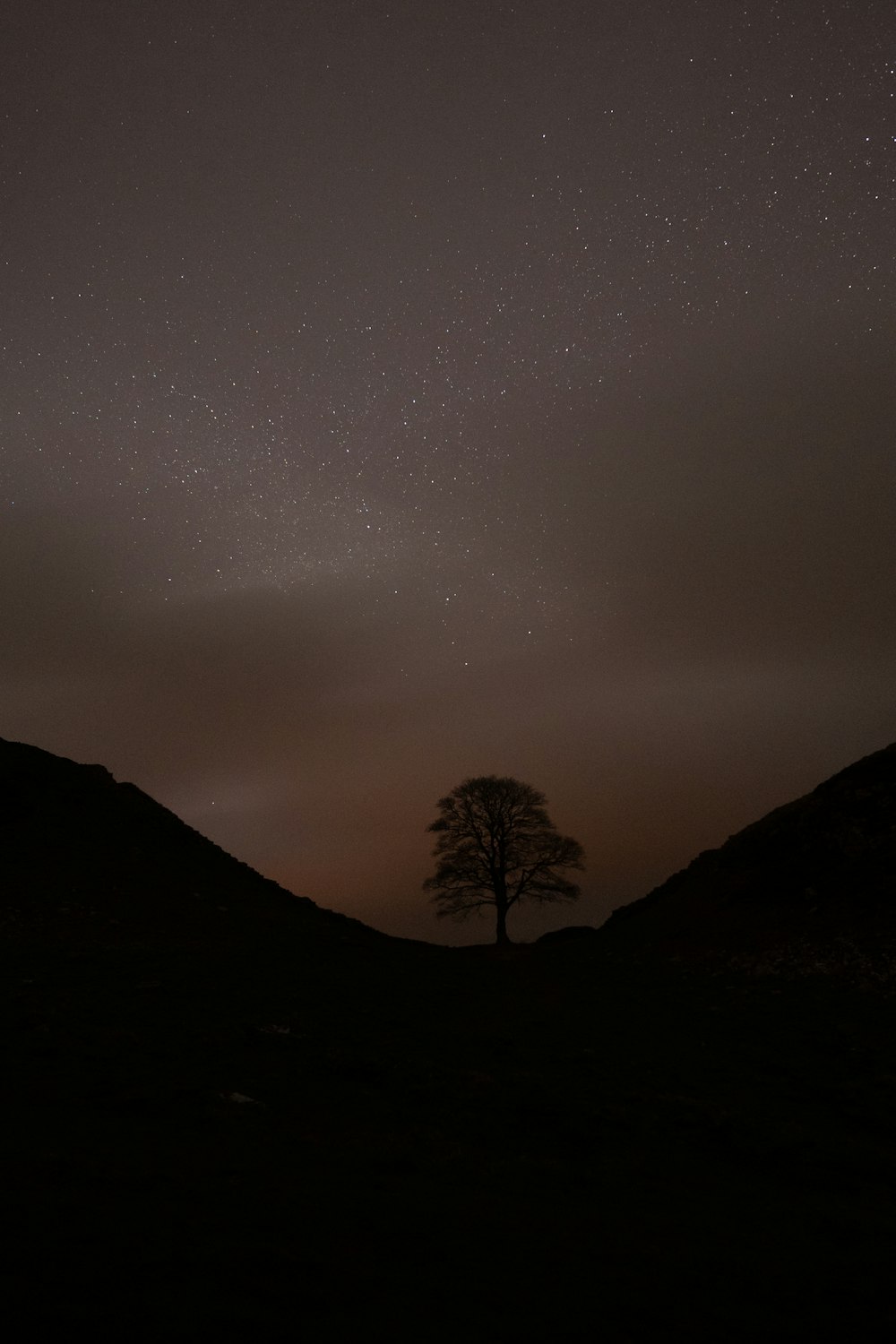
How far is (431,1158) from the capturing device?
33.1 feet

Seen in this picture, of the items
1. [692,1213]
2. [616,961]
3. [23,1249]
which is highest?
[616,961]

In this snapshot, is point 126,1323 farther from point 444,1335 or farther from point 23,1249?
point 444,1335

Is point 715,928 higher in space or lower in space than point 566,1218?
higher

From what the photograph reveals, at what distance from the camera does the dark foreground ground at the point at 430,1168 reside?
6.36 metres

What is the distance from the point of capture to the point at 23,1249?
6582 millimetres

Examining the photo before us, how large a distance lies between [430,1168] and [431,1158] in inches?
15.9

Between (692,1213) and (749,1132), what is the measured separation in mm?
3750

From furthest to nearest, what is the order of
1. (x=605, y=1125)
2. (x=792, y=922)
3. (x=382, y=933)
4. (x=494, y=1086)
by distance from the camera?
1. (x=382, y=933)
2. (x=792, y=922)
3. (x=494, y=1086)
4. (x=605, y=1125)

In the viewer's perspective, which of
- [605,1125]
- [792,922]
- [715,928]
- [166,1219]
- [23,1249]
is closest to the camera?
[23,1249]

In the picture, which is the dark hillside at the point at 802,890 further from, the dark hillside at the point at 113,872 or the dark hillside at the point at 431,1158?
the dark hillside at the point at 113,872

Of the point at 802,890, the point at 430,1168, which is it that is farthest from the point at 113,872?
the point at 430,1168

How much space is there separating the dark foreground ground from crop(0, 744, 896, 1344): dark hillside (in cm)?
4

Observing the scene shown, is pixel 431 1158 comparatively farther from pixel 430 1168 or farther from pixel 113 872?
pixel 113 872

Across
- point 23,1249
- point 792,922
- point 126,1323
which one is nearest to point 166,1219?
point 23,1249
